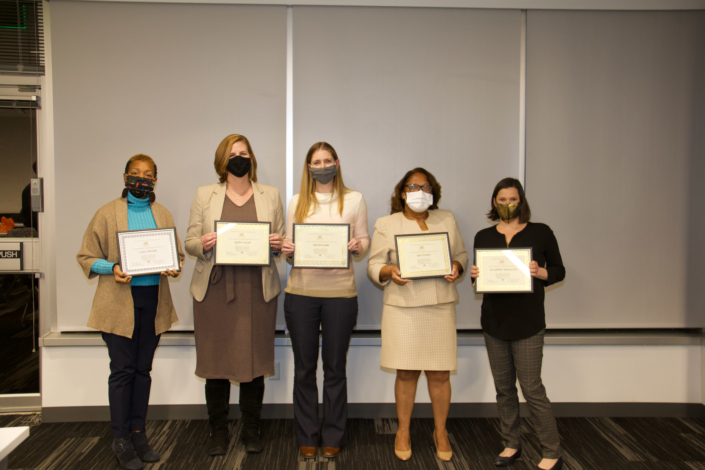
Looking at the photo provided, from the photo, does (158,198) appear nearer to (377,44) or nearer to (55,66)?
(55,66)

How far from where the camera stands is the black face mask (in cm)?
227

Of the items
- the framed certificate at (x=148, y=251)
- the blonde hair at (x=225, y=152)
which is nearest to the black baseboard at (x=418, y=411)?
the framed certificate at (x=148, y=251)

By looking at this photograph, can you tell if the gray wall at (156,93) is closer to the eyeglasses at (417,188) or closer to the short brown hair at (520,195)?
the eyeglasses at (417,188)

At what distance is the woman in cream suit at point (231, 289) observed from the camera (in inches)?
90.1

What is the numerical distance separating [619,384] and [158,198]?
11.8 ft

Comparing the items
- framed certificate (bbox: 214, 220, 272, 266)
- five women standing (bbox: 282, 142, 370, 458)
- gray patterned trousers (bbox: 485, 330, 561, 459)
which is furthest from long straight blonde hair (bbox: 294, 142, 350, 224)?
gray patterned trousers (bbox: 485, 330, 561, 459)

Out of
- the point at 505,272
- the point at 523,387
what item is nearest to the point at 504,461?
the point at 523,387

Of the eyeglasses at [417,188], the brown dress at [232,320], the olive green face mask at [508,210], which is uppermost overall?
the eyeglasses at [417,188]

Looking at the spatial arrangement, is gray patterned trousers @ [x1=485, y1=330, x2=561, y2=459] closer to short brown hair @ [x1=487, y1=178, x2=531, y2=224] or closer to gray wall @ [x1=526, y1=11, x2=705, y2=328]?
short brown hair @ [x1=487, y1=178, x2=531, y2=224]

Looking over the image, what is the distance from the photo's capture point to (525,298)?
222 centimetres

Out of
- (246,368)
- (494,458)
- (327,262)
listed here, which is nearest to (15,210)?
(246,368)

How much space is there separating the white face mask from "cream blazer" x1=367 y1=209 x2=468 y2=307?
0.29 ft

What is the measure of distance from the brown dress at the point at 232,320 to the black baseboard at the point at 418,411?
29.8 inches

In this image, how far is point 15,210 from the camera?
304 cm
